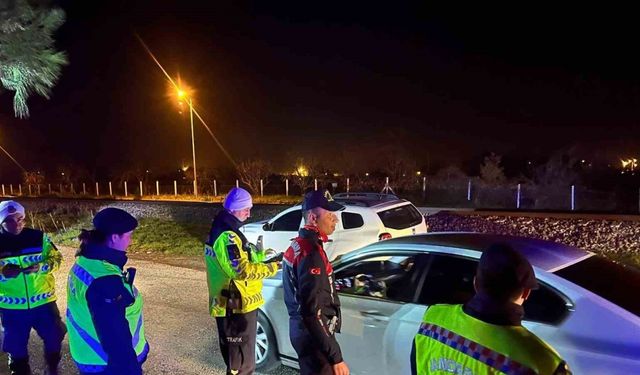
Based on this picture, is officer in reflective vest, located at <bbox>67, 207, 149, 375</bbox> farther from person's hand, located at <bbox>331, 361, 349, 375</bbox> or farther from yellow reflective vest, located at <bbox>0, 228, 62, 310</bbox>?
yellow reflective vest, located at <bbox>0, 228, 62, 310</bbox>

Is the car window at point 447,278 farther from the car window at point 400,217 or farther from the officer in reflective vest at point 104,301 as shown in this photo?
the car window at point 400,217

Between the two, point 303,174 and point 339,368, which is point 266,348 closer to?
point 339,368

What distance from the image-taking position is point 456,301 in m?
3.56

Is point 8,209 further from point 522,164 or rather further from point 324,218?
point 522,164

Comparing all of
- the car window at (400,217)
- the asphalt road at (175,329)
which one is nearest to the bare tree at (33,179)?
the asphalt road at (175,329)

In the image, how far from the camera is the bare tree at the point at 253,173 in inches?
1198

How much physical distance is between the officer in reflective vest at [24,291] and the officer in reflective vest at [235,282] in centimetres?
148

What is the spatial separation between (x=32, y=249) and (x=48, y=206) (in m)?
20.6

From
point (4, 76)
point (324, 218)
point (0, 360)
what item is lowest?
point (0, 360)

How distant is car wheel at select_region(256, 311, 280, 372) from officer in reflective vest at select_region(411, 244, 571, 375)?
314 centimetres

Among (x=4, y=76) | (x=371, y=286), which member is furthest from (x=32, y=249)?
(x=4, y=76)

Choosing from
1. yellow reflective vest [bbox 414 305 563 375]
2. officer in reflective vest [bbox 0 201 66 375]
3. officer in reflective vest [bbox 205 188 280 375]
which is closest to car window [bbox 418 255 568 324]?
officer in reflective vest [bbox 205 188 280 375]

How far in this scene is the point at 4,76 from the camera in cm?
767

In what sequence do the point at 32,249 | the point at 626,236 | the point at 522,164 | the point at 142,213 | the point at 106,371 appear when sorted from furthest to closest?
the point at 522,164, the point at 142,213, the point at 626,236, the point at 32,249, the point at 106,371
